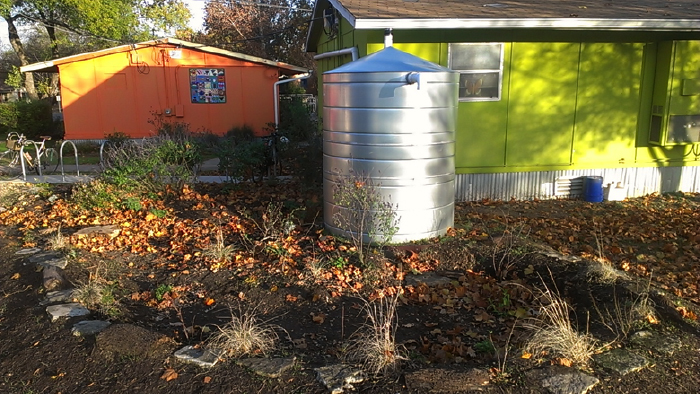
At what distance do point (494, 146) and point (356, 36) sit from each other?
2988mm

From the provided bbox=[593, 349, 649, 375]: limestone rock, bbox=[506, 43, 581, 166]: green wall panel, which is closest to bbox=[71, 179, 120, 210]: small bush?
bbox=[506, 43, 581, 166]: green wall panel

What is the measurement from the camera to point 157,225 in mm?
7301

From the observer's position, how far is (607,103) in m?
9.22

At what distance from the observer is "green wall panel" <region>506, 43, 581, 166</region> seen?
29.1ft

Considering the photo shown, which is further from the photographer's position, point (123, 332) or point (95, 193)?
point (95, 193)

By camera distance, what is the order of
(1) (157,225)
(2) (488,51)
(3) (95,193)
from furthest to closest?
(2) (488,51)
(3) (95,193)
(1) (157,225)

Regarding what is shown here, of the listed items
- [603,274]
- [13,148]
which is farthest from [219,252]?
[13,148]

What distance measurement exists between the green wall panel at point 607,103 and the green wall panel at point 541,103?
19 cm

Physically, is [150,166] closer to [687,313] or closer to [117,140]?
[117,140]

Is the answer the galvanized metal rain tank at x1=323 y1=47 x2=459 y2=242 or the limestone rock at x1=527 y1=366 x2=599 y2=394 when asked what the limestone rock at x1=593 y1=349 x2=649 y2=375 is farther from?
the galvanized metal rain tank at x1=323 y1=47 x2=459 y2=242

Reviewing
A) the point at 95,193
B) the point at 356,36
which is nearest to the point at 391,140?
the point at 356,36

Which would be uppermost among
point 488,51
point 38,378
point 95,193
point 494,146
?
point 488,51

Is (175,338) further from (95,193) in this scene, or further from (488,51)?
(488,51)

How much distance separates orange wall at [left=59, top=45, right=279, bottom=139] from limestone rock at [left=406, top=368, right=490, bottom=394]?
1475 cm
